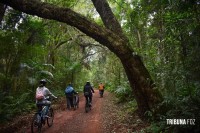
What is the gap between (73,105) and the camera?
15.2m

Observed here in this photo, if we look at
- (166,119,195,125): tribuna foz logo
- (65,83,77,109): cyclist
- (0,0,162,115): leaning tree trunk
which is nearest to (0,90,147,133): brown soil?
(0,0,162,115): leaning tree trunk

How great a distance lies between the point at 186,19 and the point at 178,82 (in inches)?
64.1

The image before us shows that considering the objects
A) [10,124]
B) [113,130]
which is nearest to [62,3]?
[10,124]

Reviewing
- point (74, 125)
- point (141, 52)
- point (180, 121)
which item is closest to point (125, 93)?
point (74, 125)

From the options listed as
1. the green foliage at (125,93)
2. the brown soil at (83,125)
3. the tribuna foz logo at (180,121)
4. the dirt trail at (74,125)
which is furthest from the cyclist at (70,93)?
the tribuna foz logo at (180,121)

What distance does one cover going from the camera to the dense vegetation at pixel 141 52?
5.54m

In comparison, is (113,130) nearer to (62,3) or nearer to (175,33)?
(175,33)

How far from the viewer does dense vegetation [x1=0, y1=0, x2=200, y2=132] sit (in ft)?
18.2

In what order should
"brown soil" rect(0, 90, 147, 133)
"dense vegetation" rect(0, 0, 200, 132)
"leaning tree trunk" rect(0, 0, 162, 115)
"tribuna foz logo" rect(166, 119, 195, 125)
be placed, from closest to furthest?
"tribuna foz logo" rect(166, 119, 195, 125) < "dense vegetation" rect(0, 0, 200, 132) < "leaning tree trunk" rect(0, 0, 162, 115) < "brown soil" rect(0, 90, 147, 133)

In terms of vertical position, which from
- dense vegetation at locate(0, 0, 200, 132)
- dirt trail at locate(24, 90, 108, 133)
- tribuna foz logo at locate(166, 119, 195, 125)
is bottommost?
dirt trail at locate(24, 90, 108, 133)

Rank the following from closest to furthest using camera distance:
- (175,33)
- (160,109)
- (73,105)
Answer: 1. (175,33)
2. (160,109)
3. (73,105)

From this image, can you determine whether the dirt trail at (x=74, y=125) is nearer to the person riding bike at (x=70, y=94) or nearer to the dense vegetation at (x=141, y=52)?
the person riding bike at (x=70, y=94)

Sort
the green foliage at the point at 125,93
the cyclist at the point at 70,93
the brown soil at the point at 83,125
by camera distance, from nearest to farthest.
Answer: the brown soil at the point at 83,125 → the cyclist at the point at 70,93 → the green foliage at the point at 125,93

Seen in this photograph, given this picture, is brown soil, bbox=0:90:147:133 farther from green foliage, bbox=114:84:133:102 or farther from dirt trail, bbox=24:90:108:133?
green foliage, bbox=114:84:133:102
